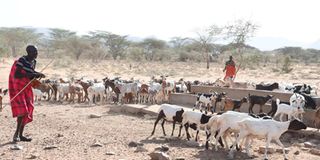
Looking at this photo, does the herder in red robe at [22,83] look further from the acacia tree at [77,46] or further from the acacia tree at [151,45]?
the acacia tree at [151,45]

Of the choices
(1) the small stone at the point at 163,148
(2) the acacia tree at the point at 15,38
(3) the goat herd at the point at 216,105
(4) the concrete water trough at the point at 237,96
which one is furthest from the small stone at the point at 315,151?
(2) the acacia tree at the point at 15,38

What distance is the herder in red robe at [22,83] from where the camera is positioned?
29.3ft

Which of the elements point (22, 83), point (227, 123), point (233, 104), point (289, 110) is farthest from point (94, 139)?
point (233, 104)

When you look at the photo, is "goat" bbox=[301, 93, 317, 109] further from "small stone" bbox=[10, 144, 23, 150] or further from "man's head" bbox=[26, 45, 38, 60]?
"small stone" bbox=[10, 144, 23, 150]

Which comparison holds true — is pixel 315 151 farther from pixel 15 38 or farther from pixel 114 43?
pixel 114 43

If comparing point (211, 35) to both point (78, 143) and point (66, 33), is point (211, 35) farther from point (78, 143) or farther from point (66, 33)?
point (78, 143)

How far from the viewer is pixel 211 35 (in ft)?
159

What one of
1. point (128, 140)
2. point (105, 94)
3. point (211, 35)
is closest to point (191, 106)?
point (105, 94)

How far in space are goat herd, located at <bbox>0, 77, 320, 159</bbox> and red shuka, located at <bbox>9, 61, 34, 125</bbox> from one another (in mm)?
269

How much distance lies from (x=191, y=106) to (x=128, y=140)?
Answer: 21.7 ft

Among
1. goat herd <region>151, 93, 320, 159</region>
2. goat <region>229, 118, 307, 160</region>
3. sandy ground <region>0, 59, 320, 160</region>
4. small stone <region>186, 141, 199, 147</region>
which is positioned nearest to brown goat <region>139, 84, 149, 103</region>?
sandy ground <region>0, 59, 320, 160</region>

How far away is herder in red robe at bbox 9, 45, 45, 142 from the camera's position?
8930 millimetres

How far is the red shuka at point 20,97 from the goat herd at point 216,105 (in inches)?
10.6

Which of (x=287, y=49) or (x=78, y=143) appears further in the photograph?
(x=287, y=49)
